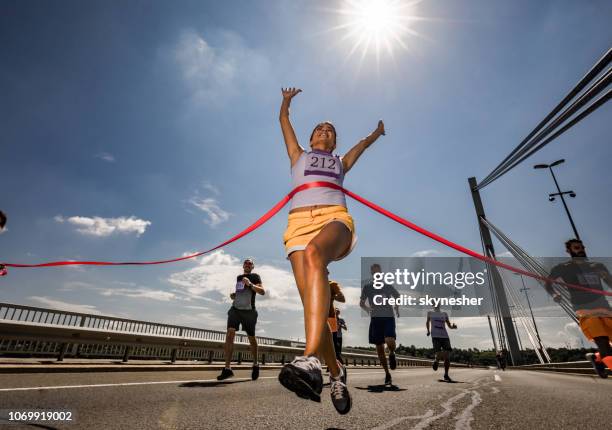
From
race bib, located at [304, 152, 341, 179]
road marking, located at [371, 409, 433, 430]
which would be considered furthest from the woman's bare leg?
road marking, located at [371, 409, 433, 430]

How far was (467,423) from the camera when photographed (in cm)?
268

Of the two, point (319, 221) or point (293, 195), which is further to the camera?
point (293, 195)

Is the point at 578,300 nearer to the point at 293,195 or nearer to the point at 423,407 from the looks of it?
the point at 423,407

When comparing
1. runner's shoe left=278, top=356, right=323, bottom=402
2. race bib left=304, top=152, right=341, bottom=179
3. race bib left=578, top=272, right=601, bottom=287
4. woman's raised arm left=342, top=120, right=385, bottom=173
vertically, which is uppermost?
woman's raised arm left=342, top=120, right=385, bottom=173

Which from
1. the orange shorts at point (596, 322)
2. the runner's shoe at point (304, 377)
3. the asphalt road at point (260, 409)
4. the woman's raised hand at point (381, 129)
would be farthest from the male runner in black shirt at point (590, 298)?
the runner's shoe at point (304, 377)

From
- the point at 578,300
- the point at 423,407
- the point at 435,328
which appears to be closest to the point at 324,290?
the point at 423,407

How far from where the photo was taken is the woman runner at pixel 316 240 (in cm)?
186

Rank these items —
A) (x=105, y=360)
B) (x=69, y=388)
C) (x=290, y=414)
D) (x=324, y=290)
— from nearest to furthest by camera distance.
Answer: (x=324, y=290) < (x=290, y=414) < (x=69, y=388) < (x=105, y=360)

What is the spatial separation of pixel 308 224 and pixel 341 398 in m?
1.09

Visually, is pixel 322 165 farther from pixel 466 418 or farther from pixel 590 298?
pixel 590 298

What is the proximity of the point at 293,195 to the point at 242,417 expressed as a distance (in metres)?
1.80

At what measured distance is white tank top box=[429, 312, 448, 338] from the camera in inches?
390

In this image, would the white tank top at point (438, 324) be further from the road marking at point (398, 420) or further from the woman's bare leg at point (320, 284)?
the woman's bare leg at point (320, 284)

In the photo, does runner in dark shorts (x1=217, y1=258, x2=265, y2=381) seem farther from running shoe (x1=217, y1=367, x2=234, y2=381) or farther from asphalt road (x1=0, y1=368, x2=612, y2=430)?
asphalt road (x1=0, y1=368, x2=612, y2=430)
